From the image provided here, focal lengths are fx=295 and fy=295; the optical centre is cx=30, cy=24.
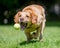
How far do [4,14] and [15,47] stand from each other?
14.7 metres

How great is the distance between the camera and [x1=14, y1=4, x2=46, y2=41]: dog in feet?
Result: 24.8

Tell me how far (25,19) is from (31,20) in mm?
288

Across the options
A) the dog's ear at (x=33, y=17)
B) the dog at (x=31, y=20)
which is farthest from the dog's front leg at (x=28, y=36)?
the dog's ear at (x=33, y=17)

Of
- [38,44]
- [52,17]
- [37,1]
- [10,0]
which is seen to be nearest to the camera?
[38,44]

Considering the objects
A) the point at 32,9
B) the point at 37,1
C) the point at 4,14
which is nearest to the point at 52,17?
the point at 37,1

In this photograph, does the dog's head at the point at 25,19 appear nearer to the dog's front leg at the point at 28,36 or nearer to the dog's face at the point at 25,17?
the dog's face at the point at 25,17

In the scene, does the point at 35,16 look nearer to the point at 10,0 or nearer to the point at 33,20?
the point at 33,20

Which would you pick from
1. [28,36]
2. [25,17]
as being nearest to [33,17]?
[25,17]

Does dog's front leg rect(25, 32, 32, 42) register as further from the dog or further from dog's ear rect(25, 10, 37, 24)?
dog's ear rect(25, 10, 37, 24)

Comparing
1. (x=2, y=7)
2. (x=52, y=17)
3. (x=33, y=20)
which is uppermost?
(x=33, y=20)

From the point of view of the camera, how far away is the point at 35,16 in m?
7.89

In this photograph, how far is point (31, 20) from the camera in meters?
7.78

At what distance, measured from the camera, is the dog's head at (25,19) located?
750 cm

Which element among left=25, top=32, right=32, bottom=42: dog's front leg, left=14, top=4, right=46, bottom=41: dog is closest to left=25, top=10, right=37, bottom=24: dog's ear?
left=14, top=4, right=46, bottom=41: dog
